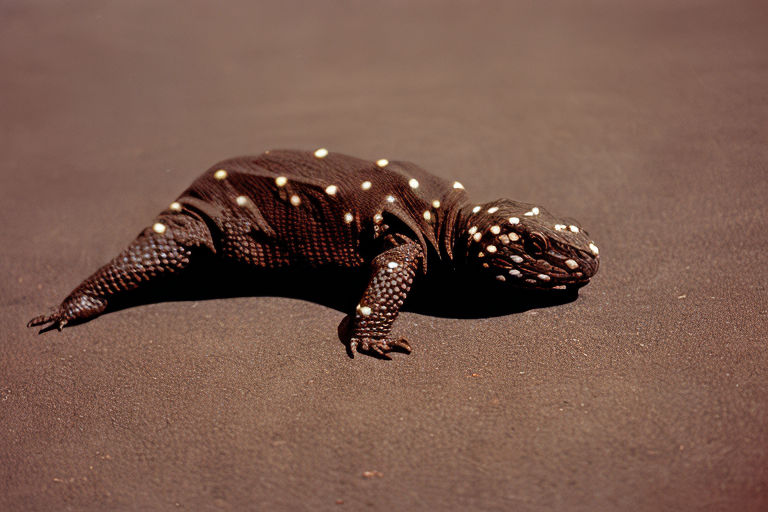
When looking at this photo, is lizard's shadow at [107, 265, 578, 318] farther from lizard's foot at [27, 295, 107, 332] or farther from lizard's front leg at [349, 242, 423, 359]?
lizard's front leg at [349, 242, 423, 359]

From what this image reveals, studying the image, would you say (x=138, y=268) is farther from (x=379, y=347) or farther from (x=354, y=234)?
(x=379, y=347)

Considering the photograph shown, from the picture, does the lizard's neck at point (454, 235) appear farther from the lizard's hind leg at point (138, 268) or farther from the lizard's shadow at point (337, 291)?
the lizard's hind leg at point (138, 268)

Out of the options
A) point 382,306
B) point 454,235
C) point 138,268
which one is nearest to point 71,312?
point 138,268

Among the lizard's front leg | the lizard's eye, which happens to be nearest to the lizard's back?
the lizard's front leg

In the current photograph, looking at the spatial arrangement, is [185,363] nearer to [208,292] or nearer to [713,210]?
[208,292]

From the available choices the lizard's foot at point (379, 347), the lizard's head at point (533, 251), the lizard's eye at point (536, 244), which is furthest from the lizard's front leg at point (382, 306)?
the lizard's eye at point (536, 244)

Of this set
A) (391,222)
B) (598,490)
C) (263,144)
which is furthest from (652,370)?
(263,144)
